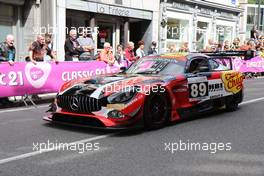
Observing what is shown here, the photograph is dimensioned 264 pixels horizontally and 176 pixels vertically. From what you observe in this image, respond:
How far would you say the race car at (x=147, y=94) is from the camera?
24.2ft

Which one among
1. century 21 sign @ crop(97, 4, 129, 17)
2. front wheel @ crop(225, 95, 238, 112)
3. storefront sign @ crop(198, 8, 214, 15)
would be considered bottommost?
front wheel @ crop(225, 95, 238, 112)

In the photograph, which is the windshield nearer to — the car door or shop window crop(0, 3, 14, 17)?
the car door

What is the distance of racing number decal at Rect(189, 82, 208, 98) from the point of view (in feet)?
28.7

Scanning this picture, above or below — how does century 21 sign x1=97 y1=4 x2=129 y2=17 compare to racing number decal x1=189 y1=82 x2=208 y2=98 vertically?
above

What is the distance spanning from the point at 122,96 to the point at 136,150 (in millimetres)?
1218

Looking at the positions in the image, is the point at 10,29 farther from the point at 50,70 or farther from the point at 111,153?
the point at 111,153

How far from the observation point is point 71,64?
12.1 m

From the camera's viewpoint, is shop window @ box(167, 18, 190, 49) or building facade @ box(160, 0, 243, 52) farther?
shop window @ box(167, 18, 190, 49)

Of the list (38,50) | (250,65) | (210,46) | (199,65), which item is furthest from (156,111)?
(250,65)

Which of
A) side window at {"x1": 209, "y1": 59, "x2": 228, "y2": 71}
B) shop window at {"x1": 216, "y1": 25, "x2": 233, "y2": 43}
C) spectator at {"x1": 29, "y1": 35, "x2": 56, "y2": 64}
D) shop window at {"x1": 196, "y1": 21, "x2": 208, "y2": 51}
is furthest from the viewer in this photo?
shop window at {"x1": 216, "y1": 25, "x2": 233, "y2": 43}

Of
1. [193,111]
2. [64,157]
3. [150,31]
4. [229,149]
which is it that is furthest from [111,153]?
[150,31]

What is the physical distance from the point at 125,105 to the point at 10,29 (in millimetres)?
11699

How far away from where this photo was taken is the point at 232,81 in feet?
33.7

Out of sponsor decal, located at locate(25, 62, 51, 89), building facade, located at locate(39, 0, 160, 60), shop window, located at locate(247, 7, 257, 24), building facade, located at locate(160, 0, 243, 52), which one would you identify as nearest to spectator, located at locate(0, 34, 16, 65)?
sponsor decal, located at locate(25, 62, 51, 89)
